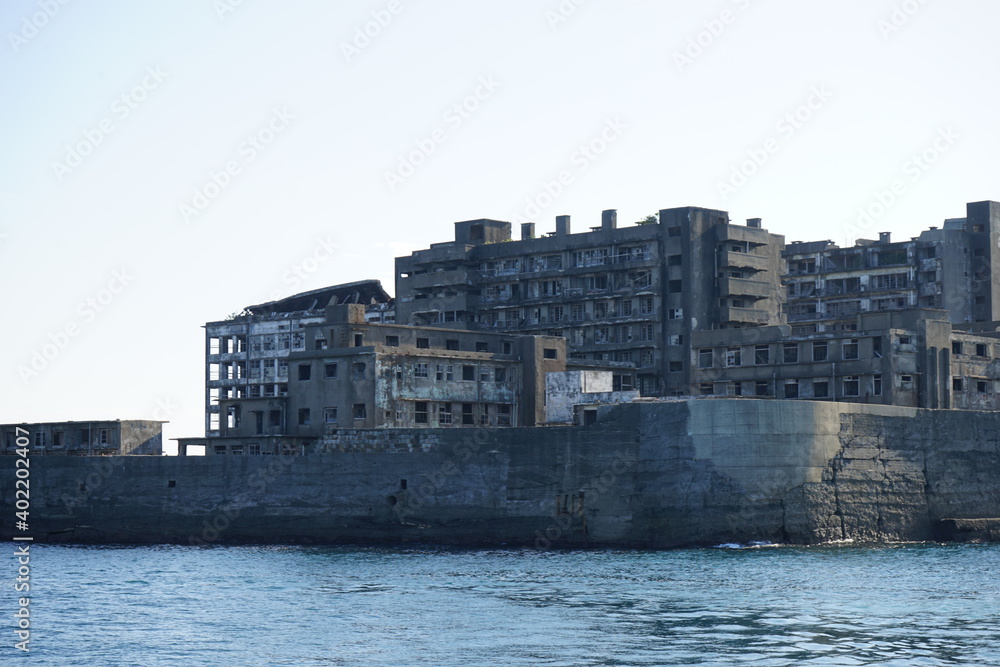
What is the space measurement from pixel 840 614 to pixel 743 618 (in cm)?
342

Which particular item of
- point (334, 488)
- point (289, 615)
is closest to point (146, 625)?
point (289, 615)

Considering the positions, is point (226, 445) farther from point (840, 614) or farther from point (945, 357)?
point (840, 614)

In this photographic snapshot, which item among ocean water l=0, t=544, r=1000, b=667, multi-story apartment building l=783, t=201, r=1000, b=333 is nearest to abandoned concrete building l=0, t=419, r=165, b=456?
ocean water l=0, t=544, r=1000, b=667

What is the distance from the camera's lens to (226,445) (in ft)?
318

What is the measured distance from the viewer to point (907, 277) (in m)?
129

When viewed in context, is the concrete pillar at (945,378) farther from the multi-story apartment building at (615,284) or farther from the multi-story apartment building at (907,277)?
the multi-story apartment building at (907,277)

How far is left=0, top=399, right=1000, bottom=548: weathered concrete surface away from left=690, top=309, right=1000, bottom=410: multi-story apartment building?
31.1ft

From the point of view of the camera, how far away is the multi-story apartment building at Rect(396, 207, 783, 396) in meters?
112

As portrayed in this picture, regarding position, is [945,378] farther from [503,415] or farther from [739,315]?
[503,415]

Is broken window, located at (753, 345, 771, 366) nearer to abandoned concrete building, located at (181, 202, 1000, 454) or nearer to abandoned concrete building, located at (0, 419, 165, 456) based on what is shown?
abandoned concrete building, located at (181, 202, 1000, 454)

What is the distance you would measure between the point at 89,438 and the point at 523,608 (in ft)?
174

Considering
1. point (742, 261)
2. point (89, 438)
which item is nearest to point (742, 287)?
point (742, 261)

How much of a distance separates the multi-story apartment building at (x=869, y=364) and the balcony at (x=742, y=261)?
30.0 ft

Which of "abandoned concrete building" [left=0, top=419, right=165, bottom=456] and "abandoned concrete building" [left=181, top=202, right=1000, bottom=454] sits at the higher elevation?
"abandoned concrete building" [left=181, top=202, right=1000, bottom=454]
